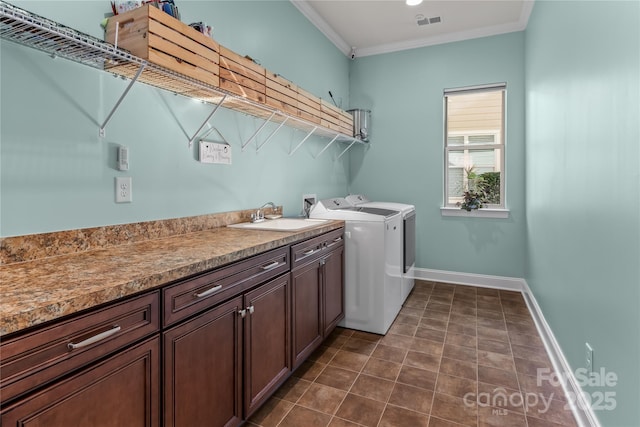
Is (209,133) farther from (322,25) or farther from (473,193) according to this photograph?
(473,193)

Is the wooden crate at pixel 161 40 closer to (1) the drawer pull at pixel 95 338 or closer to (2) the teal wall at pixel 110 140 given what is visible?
(2) the teal wall at pixel 110 140

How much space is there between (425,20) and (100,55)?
3.17 metres

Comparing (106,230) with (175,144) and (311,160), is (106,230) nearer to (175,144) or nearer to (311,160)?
(175,144)

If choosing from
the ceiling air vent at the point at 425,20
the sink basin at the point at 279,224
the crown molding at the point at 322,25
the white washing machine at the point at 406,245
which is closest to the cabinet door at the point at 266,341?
the sink basin at the point at 279,224

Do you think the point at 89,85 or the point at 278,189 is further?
the point at 278,189

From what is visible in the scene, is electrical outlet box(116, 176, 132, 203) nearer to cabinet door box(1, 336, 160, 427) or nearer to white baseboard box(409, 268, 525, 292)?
cabinet door box(1, 336, 160, 427)

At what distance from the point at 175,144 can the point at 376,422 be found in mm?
1745

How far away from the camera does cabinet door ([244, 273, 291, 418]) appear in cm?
152

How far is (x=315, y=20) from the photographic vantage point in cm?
327

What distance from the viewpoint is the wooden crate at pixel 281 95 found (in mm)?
2146

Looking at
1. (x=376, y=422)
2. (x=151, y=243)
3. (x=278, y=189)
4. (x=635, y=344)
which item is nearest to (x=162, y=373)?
(x=151, y=243)

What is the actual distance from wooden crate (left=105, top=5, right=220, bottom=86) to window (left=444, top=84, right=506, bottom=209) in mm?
3116

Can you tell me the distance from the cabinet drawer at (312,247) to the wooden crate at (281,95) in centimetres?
88

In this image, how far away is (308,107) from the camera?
266cm
